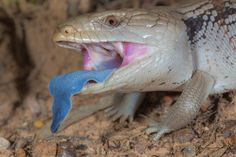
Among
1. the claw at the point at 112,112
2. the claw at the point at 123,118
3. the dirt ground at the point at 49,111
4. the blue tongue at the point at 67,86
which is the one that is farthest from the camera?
the claw at the point at 112,112

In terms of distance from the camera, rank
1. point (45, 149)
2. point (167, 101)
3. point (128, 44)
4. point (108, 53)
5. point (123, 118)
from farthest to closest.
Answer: point (167, 101)
point (123, 118)
point (45, 149)
point (108, 53)
point (128, 44)

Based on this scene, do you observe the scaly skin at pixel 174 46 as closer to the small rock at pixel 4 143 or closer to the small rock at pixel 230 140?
the small rock at pixel 230 140

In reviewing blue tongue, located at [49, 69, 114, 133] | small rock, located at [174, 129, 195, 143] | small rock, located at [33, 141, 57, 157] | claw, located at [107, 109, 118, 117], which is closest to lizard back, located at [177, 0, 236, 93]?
small rock, located at [174, 129, 195, 143]

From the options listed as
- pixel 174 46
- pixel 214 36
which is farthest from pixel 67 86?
pixel 214 36

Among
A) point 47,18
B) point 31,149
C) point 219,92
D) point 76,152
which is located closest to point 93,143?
point 76,152

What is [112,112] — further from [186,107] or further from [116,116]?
[186,107]

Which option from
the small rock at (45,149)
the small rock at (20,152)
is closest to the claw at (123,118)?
the small rock at (45,149)

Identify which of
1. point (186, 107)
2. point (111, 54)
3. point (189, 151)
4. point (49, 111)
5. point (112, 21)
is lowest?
point (49, 111)
